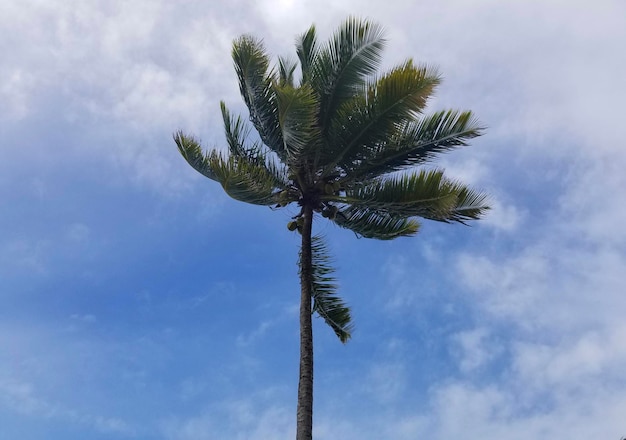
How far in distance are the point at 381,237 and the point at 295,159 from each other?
252 centimetres

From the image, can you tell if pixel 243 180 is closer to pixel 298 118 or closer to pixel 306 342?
pixel 298 118

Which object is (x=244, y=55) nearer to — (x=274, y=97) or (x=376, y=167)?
(x=274, y=97)

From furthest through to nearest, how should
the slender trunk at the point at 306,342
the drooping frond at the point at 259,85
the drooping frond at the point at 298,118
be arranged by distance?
the drooping frond at the point at 259,85 → the drooping frond at the point at 298,118 → the slender trunk at the point at 306,342

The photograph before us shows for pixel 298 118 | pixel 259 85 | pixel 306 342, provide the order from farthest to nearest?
pixel 259 85, pixel 306 342, pixel 298 118

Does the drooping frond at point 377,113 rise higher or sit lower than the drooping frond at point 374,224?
higher

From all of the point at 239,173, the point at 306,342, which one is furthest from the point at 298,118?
the point at 306,342

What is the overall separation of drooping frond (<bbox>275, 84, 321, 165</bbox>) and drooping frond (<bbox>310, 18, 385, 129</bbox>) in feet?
1.82

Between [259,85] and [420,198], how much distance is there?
13.5 ft

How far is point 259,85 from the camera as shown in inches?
669

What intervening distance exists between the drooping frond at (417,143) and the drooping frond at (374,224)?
2.91 ft

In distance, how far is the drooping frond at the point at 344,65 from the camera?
16.5 metres

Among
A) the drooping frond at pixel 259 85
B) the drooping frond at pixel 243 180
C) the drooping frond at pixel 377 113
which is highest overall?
the drooping frond at pixel 259 85

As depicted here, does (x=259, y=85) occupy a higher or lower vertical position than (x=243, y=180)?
higher

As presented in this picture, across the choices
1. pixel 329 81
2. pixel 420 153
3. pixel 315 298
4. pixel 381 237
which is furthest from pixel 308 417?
pixel 329 81
